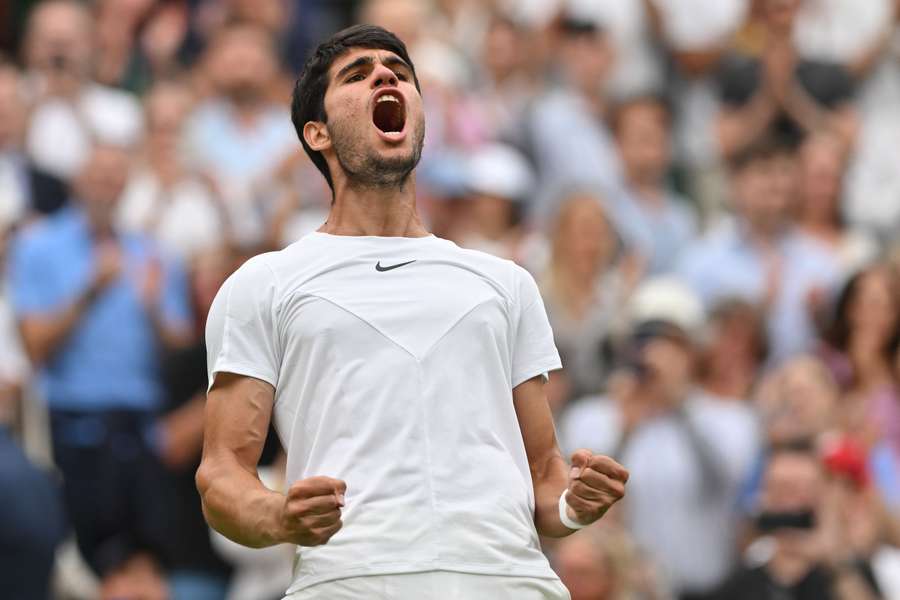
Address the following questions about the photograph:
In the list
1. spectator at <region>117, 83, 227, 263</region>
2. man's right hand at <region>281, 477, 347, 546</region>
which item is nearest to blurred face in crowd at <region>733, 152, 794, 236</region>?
spectator at <region>117, 83, 227, 263</region>

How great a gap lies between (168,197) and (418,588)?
244 inches

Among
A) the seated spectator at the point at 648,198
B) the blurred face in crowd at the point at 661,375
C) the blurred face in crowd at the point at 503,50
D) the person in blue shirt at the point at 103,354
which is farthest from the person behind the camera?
the blurred face in crowd at the point at 503,50

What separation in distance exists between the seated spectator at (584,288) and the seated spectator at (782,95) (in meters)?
1.61

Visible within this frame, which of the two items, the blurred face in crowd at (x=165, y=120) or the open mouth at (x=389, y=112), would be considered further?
the blurred face in crowd at (x=165, y=120)

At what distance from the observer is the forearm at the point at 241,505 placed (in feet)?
13.2

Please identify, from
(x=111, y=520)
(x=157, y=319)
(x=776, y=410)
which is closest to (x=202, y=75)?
(x=157, y=319)

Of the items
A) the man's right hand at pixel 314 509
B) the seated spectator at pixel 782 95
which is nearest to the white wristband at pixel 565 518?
the man's right hand at pixel 314 509

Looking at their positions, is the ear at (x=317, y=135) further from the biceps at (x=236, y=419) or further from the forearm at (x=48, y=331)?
the forearm at (x=48, y=331)

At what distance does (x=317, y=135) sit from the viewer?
4.64 m

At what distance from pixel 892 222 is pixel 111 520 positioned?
525cm

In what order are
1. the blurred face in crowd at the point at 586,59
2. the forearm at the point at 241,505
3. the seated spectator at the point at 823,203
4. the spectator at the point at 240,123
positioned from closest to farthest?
the forearm at the point at 241,505, the spectator at the point at 240,123, the seated spectator at the point at 823,203, the blurred face in crowd at the point at 586,59

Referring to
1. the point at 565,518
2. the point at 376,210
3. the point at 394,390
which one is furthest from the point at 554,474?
the point at 376,210

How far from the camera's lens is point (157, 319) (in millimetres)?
9094

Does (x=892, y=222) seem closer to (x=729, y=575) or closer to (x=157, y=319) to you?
(x=729, y=575)
